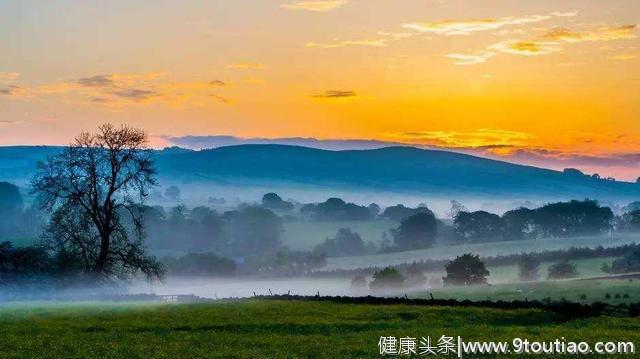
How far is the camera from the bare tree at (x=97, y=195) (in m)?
87.1

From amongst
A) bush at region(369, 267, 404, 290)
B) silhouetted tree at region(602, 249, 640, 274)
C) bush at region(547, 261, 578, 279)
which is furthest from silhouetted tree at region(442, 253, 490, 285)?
silhouetted tree at region(602, 249, 640, 274)

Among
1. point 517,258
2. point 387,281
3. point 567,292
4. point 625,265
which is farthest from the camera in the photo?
point 517,258

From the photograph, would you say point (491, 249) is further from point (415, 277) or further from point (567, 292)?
point (567, 292)

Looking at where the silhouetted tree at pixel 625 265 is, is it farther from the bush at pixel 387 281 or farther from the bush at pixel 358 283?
the bush at pixel 358 283

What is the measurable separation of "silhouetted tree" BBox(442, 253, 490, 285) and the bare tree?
59101mm

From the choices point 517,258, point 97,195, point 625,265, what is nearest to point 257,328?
point 97,195

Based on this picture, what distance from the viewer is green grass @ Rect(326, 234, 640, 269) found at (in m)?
178

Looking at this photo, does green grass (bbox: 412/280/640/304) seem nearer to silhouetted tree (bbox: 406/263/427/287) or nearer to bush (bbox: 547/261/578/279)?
bush (bbox: 547/261/578/279)

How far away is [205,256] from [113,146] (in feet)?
314

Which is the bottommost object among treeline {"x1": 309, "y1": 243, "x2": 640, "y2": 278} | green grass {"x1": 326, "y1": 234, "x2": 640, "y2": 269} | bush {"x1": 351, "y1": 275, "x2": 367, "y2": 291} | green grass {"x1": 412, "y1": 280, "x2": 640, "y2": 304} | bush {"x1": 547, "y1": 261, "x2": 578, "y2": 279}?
green grass {"x1": 412, "y1": 280, "x2": 640, "y2": 304}

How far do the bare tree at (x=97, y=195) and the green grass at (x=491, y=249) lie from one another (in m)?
100

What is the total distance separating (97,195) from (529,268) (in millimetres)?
87333

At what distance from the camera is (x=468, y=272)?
134 metres

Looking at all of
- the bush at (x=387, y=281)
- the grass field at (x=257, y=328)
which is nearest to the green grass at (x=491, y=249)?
the bush at (x=387, y=281)
